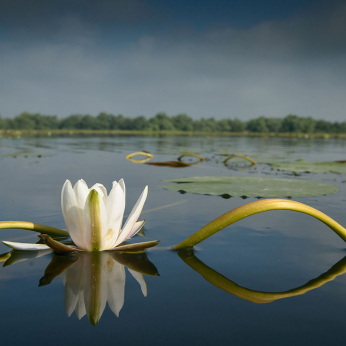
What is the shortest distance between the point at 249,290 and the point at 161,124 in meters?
50.2

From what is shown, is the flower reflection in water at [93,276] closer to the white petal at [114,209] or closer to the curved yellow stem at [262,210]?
the white petal at [114,209]

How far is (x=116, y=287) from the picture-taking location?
86 centimetres

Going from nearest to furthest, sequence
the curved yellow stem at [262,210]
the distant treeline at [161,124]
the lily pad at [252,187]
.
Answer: the curved yellow stem at [262,210], the lily pad at [252,187], the distant treeline at [161,124]

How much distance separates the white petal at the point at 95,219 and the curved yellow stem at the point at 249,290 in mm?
276

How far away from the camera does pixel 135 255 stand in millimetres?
1084

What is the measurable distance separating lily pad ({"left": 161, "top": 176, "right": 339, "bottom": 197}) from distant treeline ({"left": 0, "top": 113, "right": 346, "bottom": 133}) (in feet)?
152

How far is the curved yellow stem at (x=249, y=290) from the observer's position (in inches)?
32.3

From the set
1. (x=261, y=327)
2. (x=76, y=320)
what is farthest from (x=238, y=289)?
(x=76, y=320)

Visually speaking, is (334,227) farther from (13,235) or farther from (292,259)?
(13,235)

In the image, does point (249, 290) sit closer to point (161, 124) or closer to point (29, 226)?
point (29, 226)

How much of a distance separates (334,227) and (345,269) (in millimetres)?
127

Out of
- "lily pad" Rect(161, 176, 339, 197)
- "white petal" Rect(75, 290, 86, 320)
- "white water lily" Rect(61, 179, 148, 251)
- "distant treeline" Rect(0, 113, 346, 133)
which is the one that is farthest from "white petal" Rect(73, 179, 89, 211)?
"distant treeline" Rect(0, 113, 346, 133)

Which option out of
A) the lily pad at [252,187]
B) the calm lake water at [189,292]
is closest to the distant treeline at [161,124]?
the lily pad at [252,187]

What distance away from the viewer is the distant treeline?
4550 cm
